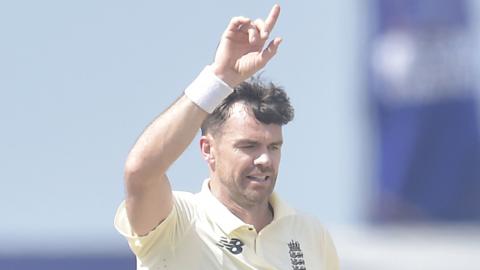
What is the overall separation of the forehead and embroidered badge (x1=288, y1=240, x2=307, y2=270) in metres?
0.39

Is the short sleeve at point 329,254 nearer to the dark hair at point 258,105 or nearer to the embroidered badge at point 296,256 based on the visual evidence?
the embroidered badge at point 296,256

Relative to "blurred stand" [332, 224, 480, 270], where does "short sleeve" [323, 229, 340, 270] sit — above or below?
below

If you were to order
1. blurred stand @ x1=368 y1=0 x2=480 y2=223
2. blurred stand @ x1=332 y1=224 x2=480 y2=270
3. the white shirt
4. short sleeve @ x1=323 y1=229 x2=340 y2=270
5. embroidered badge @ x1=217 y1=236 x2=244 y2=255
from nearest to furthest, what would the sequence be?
the white shirt < embroidered badge @ x1=217 y1=236 x2=244 y2=255 < short sleeve @ x1=323 y1=229 x2=340 y2=270 < blurred stand @ x1=332 y1=224 x2=480 y2=270 < blurred stand @ x1=368 y1=0 x2=480 y2=223

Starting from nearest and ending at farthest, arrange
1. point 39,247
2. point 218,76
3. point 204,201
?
point 218,76 → point 204,201 → point 39,247

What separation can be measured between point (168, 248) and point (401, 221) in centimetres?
510

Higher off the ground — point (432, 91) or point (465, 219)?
point (432, 91)

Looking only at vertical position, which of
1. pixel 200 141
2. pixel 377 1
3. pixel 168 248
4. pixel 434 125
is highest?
pixel 377 1

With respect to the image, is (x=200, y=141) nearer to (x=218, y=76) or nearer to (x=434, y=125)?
(x=218, y=76)

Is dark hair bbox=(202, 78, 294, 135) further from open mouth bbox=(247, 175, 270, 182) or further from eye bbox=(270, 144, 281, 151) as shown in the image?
open mouth bbox=(247, 175, 270, 182)

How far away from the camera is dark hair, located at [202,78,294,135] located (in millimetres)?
5766

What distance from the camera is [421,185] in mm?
10805

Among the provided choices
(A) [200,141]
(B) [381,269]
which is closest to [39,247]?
(B) [381,269]

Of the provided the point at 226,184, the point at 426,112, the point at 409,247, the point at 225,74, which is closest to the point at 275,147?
the point at 226,184

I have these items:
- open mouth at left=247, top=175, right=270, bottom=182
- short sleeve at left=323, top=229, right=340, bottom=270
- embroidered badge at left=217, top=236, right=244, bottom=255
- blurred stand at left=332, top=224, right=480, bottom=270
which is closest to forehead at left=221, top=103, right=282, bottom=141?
open mouth at left=247, top=175, right=270, bottom=182
